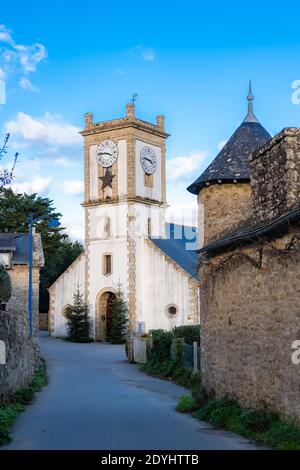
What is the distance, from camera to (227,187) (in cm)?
1655

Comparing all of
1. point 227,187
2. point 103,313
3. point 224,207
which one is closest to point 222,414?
point 224,207

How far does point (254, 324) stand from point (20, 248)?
1025 inches

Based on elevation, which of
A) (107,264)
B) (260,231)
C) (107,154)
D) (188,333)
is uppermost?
(107,154)

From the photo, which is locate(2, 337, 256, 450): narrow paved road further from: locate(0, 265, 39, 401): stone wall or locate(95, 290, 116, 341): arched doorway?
locate(95, 290, 116, 341): arched doorway

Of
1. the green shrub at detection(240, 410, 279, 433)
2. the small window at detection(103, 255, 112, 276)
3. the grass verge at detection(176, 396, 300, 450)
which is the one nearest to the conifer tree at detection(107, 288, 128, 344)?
the small window at detection(103, 255, 112, 276)

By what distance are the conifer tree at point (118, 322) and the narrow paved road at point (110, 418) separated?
2023 cm

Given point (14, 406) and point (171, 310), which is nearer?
point (14, 406)

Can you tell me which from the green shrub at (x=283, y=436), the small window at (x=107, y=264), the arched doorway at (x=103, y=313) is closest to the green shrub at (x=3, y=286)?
the green shrub at (x=283, y=436)

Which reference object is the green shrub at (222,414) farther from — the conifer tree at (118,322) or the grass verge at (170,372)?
the conifer tree at (118,322)

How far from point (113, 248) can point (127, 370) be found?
22889 mm

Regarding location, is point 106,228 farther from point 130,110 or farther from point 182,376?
point 182,376

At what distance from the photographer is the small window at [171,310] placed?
4944cm

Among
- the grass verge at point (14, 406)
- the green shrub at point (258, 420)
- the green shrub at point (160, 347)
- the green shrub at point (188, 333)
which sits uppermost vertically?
the green shrub at point (188, 333)
